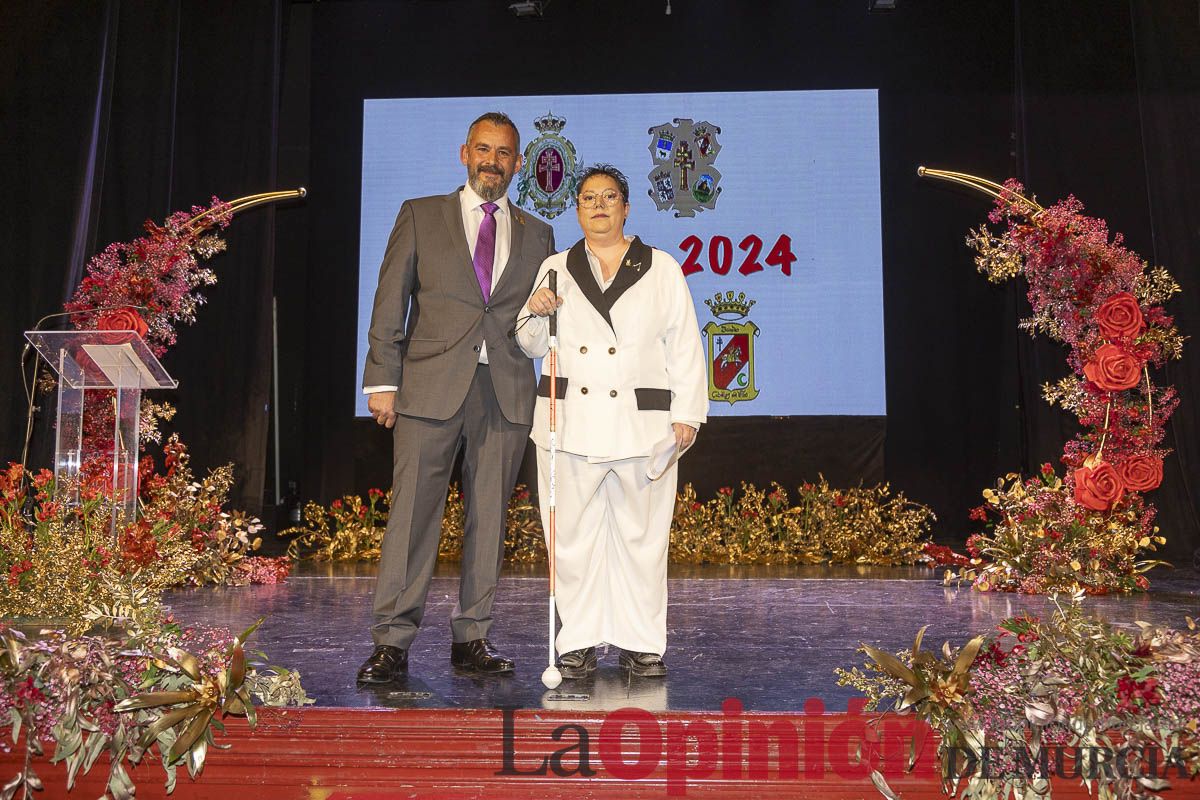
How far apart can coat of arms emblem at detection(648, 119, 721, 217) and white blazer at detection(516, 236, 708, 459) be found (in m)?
4.22

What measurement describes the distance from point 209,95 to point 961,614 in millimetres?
5810

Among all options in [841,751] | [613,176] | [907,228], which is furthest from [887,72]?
[841,751]

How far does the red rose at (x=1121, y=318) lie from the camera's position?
5.30 meters

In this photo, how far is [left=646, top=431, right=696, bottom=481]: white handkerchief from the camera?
10.5ft

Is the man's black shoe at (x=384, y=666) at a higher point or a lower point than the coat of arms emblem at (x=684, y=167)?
lower

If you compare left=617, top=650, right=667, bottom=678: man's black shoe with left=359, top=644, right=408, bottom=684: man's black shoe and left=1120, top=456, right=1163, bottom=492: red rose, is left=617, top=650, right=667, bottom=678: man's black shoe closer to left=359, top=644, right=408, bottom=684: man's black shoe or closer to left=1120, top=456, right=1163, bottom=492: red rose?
left=359, top=644, right=408, bottom=684: man's black shoe

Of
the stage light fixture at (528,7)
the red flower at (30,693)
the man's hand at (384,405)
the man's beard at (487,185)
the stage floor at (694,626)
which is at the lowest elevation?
the stage floor at (694,626)

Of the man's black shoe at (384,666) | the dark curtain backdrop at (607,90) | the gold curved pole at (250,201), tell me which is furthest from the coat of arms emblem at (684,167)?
the man's black shoe at (384,666)

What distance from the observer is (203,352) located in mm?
7184

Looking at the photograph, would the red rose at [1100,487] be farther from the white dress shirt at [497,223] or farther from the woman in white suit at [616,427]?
the white dress shirt at [497,223]

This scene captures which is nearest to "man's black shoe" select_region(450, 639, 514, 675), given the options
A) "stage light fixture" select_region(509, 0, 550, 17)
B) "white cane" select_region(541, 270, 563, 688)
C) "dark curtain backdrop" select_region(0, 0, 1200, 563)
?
"white cane" select_region(541, 270, 563, 688)

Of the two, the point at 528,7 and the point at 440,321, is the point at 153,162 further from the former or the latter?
the point at 440,321

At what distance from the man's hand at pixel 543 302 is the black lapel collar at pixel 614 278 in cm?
19

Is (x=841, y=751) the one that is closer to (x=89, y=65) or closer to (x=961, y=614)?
(x=961, y=614)
